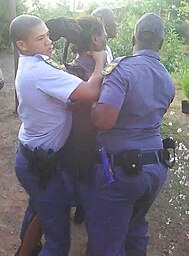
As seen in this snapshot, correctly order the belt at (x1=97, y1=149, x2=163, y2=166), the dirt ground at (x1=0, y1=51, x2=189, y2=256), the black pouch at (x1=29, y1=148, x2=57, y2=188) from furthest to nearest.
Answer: the dirt ground at (x1=0, y1=51, x2=189, y2=256) → the black pouch at (x1=29, y1=148, x2=57, y2=188) → the belt at (x1=97, y1=149, x2=163, y2=166)

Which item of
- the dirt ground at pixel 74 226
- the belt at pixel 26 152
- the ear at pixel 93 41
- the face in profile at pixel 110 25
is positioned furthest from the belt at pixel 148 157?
the face in profile at pixel 110 25

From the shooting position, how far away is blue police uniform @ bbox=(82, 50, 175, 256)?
2.27 m

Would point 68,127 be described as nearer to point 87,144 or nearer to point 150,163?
point 87,144

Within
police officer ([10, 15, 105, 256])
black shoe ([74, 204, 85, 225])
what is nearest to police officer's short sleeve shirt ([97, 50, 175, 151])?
police officer ([10, 15, 105, 256])

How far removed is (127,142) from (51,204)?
0.57m

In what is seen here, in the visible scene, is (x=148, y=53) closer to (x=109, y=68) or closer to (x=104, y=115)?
(x=109, y=68)

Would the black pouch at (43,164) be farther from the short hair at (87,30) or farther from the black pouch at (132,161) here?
the short hair at (87,30)

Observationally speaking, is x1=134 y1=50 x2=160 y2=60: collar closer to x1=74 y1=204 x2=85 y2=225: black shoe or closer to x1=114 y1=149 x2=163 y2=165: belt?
x1=114 y1=149 x2=163 y2=165: belt

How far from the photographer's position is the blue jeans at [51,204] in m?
2.57

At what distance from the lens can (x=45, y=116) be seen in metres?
2.42

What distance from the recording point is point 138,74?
228 centimetres

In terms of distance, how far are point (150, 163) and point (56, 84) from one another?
61 cm

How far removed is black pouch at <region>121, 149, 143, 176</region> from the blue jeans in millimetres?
411

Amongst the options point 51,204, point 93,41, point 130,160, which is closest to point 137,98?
point 130,160
